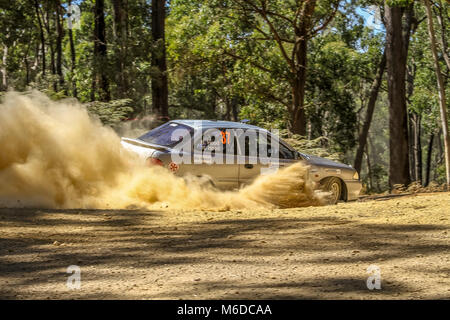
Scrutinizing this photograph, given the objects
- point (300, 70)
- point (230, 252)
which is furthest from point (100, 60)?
point (230, 252)

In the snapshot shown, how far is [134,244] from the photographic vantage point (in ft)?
22.5

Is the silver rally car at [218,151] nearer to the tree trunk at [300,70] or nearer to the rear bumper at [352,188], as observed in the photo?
the rear bumper at [352,188]

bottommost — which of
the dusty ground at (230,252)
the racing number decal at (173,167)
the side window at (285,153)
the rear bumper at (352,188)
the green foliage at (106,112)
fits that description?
the dusty ground at (230,252)

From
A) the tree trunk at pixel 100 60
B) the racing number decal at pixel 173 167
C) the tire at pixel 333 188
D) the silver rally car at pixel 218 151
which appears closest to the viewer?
the racing number decal at pixel 173 167

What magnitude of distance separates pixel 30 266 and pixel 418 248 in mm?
3926

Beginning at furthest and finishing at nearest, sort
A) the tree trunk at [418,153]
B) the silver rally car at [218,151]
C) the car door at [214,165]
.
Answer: the tree trunk at [418,153]
the car door at [214,165]
the silver rally car at [218,151]

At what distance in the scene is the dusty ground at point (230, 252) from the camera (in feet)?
16.4

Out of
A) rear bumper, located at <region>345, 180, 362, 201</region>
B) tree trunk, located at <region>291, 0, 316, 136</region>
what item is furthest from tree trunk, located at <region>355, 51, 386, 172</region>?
rear bumper, located at <region>345, 180, 362, 201</region>

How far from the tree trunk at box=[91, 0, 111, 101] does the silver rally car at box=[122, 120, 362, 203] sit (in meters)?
11.7

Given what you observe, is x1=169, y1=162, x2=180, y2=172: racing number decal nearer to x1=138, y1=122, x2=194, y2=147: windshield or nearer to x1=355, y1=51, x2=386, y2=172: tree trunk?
x1=138, y1=122, x2=194, y2=147: windshield

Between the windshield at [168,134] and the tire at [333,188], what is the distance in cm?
302

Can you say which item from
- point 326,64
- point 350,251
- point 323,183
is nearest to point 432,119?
A: point 326,64

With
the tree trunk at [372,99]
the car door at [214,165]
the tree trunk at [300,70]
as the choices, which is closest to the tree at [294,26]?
the tree trunk at [300,70]

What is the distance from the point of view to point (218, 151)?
10.6 m
